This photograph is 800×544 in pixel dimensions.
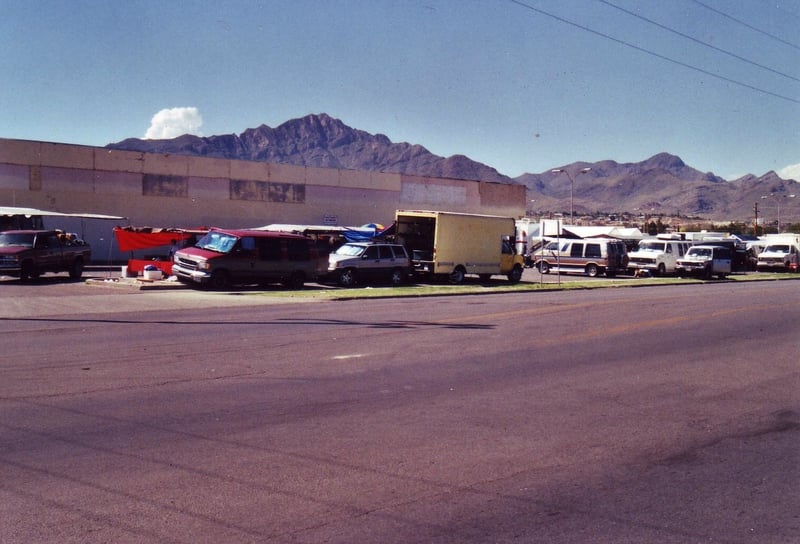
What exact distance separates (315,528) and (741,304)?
836 inches

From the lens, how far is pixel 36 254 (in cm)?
2628

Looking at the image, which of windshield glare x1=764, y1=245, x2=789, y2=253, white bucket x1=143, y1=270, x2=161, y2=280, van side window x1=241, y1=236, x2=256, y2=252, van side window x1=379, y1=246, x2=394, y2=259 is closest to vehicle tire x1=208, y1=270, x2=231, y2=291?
van side window x1=241, y1=236, x2=256, y2=252

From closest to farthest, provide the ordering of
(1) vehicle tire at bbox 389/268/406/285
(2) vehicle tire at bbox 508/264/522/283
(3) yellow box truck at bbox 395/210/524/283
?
(1) vehicle tire at bbox 389/268/406/285 → (3) yellow box truck at bbox 395/210/524/283 → (2) vehicle tire at bbox 508/264/522/283

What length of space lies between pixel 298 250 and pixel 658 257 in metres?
24.2

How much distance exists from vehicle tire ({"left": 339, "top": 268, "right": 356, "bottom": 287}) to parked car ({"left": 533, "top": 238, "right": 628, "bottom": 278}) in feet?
48.9

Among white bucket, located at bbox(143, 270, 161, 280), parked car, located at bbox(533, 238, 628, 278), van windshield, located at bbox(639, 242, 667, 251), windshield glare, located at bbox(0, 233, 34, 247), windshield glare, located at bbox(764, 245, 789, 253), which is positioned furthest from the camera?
windshield glare, located at bbox(764, 245, 789, 253)

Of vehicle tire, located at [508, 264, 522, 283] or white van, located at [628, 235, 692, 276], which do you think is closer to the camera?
vehicle tire, located at [508, 264, 522, 283]

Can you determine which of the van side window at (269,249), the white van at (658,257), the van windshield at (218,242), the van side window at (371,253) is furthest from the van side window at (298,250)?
the white van at (658,257)

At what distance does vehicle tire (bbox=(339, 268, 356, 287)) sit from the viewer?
1110 inches

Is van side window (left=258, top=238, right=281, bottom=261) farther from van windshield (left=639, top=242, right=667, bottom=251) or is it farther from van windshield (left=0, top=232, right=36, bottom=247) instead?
van windshield (left=639, top=242, right=667, bottom=251)

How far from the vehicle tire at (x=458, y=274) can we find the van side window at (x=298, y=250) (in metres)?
7.96

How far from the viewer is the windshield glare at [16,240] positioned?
86.1 feet

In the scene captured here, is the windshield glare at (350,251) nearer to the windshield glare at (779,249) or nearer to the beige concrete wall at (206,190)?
the beige concrete wall at (206,190)

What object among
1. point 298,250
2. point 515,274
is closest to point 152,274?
point 298,250
